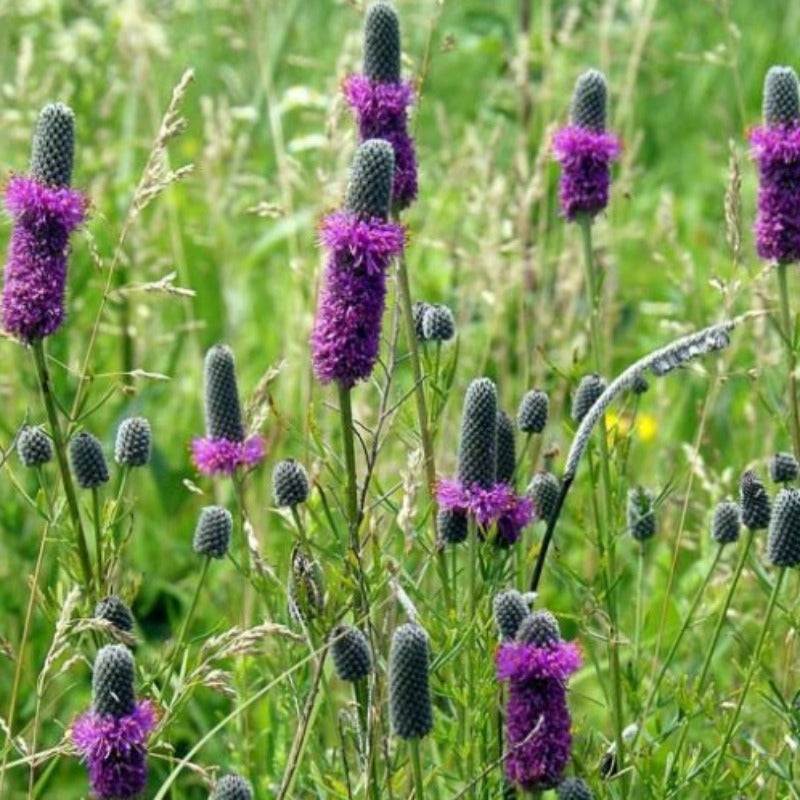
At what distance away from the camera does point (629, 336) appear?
17.5 feet

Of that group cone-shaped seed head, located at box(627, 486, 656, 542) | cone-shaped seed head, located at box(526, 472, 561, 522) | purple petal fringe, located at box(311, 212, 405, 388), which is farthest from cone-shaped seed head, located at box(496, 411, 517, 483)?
purple petal fringe, located at box(311, 212, 405, 388)

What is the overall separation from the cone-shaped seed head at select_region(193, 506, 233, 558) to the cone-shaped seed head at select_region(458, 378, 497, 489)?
387mm

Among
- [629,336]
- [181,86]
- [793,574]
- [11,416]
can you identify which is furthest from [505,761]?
[629,336]

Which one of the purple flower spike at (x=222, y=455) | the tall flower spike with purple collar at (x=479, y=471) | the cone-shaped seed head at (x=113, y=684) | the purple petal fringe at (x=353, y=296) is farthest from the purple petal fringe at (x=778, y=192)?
the cone-shaped seed head at (x=113, y=684)

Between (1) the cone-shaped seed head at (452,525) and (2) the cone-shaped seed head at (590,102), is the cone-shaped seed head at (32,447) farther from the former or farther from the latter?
(2) the cone-shaped seed head at (590,102)

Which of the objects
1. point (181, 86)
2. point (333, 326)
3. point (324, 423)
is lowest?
point (324, 423)

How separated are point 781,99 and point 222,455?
1020 millimetres

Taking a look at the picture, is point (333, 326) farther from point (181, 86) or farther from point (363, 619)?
point (181, 86)

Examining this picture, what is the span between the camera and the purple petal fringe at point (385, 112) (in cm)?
256

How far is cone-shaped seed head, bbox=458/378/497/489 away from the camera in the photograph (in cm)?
231

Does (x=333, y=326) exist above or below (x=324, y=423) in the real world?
above

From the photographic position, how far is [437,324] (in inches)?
104

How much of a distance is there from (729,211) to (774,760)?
0.87 meters

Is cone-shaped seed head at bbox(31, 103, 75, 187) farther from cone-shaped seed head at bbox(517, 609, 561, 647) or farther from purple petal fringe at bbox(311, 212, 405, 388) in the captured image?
cone-shaped seed head at bbox(517, 609, 561, 647)
